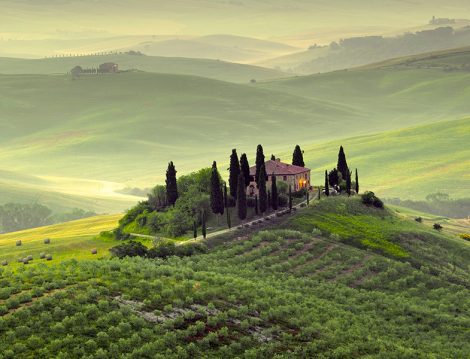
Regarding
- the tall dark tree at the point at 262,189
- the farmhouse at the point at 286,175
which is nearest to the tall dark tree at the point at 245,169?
the farmhouse at the point at 286,175

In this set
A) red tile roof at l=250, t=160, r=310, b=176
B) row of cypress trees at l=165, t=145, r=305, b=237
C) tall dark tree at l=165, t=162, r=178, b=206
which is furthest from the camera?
red tile roof at l=250, t=160, r=310, b=176

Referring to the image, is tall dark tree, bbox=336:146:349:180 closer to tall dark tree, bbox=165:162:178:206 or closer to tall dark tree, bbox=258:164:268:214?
tall dark tree, bbox=258:164:268:214

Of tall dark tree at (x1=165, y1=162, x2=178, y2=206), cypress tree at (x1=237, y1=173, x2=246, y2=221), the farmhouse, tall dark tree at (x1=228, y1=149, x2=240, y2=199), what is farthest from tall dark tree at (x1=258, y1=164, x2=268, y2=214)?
tall dark tree at (x1=165, y1=162, x2=178, y2=206)

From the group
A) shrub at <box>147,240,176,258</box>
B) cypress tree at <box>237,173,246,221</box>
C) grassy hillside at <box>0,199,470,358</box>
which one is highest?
cypress tree at <box>237,173,246,221</box>

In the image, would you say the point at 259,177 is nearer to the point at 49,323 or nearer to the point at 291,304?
the point at 291,304

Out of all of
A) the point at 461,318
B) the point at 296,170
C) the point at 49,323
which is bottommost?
the point at 461,318

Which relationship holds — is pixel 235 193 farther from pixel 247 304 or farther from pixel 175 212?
pixel 247 304

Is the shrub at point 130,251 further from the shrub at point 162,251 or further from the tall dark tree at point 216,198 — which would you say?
the tall dark tree at point 216,198

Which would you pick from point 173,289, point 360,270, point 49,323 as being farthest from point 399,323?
point 49,323
